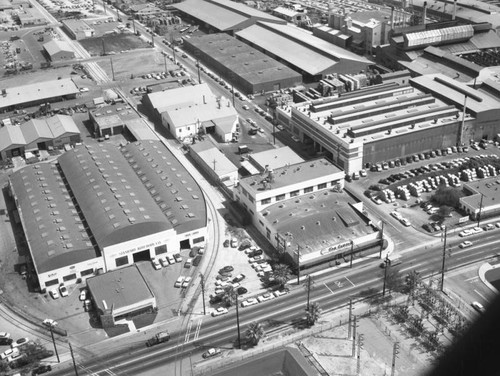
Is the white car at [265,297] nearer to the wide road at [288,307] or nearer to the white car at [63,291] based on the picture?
the wide road at [288,307]

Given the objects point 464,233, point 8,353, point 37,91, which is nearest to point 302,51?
point 37,91

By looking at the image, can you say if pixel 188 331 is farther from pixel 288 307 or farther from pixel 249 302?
pixel 288 307

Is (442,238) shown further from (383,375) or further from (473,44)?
(473,44)

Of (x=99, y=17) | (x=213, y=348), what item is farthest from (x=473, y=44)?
(x=99, y=17)

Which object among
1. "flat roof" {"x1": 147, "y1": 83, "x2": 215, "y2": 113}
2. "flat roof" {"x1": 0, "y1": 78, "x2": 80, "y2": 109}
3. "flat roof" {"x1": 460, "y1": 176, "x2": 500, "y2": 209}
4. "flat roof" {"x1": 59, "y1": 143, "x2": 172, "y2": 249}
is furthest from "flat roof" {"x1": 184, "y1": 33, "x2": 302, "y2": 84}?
"flat roof" {"x1": 460, "y1": 176, "x2": 500, "y2": 209}

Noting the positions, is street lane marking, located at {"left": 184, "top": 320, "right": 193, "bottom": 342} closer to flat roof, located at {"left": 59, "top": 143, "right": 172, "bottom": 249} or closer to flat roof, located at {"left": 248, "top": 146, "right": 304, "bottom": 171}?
flat roof, located at {"left": 59, "top": 143, "right": 172, "bottom": 249}

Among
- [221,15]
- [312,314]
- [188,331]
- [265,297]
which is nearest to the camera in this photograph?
[312,314]
